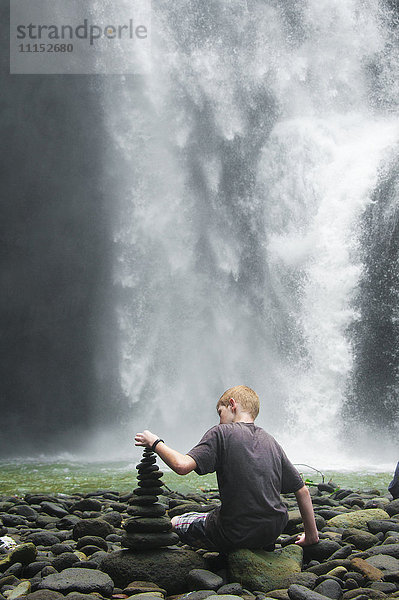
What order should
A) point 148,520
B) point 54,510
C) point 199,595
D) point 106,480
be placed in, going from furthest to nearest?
point 106,480
point 54,510
point 148,520
point 199,595

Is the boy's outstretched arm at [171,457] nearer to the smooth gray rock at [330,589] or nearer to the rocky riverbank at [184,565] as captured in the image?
the rocky riverbank at [184,565]

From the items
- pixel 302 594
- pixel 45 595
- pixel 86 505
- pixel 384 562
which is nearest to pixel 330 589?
pixel 302 594

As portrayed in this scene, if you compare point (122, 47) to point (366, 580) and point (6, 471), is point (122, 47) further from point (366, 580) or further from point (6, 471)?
point (366, 580)

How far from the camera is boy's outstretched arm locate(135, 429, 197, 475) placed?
12.3ft

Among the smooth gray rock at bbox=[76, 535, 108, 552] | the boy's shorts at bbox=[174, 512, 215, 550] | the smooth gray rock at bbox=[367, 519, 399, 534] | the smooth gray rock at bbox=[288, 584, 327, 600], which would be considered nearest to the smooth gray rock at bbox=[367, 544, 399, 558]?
the smooth gray rock at bbox=[367, 519, 399, 534]

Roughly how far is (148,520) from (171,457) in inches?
29.4

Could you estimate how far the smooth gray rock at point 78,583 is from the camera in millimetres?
3672

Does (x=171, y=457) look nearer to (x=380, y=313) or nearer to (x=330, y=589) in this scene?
(x=330, y=589)

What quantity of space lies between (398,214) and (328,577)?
22.4m

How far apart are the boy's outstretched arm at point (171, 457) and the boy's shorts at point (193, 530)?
0.71 metres

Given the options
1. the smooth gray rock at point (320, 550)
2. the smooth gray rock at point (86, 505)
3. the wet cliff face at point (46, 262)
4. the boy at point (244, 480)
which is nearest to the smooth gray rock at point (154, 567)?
the boy at point (244, 480)

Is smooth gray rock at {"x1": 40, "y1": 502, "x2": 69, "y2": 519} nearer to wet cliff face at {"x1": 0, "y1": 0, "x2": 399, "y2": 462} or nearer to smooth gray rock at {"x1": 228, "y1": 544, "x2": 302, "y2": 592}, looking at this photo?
smooth gray rock at {"x1": 228, "y1": 544, "x2": 302, "y2": 592}

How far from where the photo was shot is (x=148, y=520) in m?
4.23

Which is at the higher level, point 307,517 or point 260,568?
point 307,517
